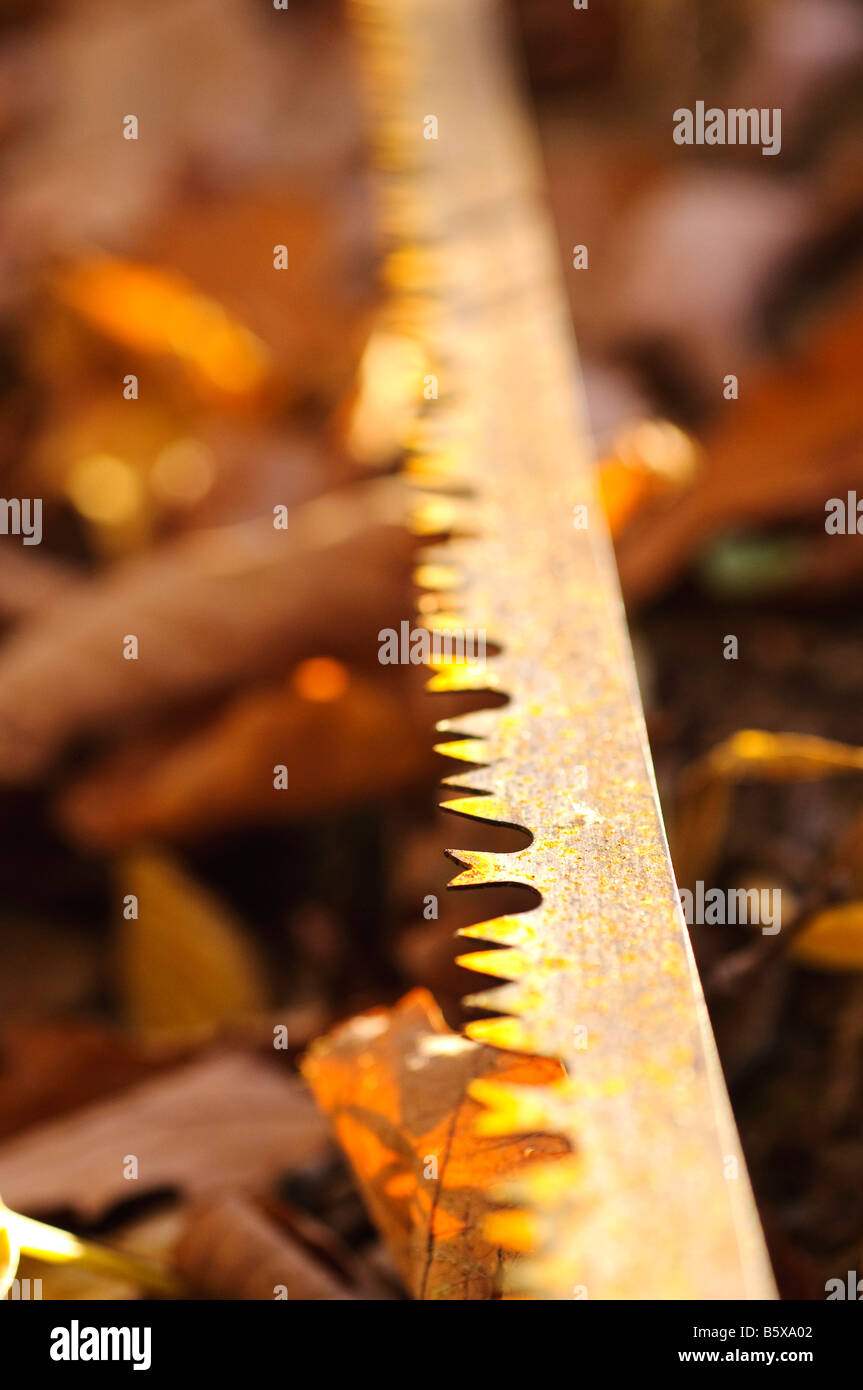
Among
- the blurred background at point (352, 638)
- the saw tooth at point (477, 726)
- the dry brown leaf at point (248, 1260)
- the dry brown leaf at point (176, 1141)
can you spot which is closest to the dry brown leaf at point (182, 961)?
the blurred background at point (352, 638)

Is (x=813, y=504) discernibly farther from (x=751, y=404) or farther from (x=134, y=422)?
(x=134, y=422)

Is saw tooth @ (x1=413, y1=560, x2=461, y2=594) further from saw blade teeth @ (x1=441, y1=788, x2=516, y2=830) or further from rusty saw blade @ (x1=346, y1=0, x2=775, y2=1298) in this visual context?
saw blade teeth @ (x1=441, y1=788, x2=516, y2=830)

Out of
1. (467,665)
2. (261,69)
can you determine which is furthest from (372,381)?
(261,69)

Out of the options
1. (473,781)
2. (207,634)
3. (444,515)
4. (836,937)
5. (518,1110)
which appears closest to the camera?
(518,1110)

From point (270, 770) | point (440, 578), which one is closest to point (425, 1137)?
point (440, 578)

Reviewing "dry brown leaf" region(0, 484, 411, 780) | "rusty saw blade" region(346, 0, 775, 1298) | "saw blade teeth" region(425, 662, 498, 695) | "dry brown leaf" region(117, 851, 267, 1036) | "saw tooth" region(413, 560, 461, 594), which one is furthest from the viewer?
"dry brown leaf" region(0, 484, 411, 780)

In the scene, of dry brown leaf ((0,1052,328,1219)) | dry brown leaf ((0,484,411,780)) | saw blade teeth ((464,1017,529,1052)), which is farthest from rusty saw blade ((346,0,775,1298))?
dry brown leaf ((0,1052,328,1219))

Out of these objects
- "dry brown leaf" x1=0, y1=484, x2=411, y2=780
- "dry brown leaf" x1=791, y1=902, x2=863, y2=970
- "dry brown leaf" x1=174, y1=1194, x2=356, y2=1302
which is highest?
"dry brown leaf" x1=0, y1=484, x2=411, y2=780

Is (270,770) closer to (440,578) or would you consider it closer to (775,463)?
(440,578)
